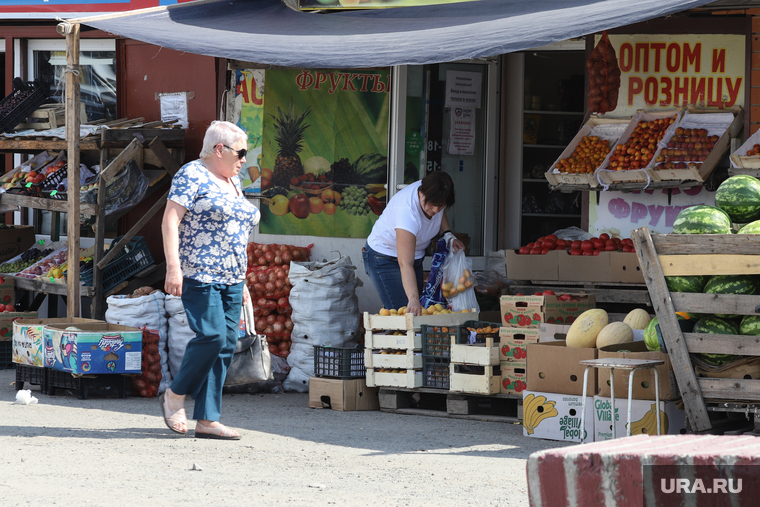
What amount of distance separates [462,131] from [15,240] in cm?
536

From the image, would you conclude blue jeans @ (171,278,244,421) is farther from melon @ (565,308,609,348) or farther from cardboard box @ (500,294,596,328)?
melon @ (565,308,609,348)

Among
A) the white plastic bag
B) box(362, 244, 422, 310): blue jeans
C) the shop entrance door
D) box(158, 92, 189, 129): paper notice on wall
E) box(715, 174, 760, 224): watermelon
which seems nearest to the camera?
box(715, 174, 760, 224): watermelon

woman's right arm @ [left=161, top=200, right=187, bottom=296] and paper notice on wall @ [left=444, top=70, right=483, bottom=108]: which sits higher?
paper notice on wall @ [left=444, top=70, right=483, bottom=108]

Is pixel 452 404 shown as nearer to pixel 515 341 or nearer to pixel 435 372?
pixel 435 372

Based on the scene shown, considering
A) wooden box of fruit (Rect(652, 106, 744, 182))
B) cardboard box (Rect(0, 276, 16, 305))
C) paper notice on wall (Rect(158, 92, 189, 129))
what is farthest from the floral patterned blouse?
cardboard box (Rect(0, 276, 16, 305))

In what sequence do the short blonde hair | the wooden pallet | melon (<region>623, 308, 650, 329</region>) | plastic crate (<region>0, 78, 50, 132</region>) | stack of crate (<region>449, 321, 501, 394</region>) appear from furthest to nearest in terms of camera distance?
plastic crate (<region>0, 78, 50, 132</region>) < the wooden pallet < stack of crate (<region>449, 321, 501, 394</region>) < melon (<region>623, 308, 650, 329</region>) < the short blonde hair

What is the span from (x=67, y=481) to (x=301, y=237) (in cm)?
490

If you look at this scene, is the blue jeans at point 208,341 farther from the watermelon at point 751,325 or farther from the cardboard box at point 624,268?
the cardboard box at point 624,268

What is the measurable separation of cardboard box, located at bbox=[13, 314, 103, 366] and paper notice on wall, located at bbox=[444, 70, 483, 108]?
13.5 feet

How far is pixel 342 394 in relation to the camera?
24.0ft

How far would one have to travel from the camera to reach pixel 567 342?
6.27 m

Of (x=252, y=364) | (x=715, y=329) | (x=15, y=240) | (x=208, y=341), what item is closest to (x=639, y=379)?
(x=715, y=329)

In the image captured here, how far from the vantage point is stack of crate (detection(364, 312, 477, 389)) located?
7.11 meters

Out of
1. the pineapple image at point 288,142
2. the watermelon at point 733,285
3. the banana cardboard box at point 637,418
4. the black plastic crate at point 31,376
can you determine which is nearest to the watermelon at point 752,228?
the watermelon at point 733,285
